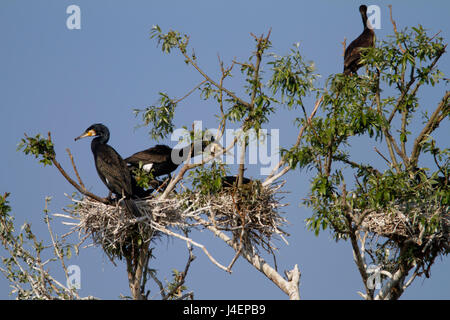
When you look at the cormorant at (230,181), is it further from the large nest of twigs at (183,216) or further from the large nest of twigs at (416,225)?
the large nest of twigs at (416,225)

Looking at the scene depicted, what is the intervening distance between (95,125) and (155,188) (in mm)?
1772

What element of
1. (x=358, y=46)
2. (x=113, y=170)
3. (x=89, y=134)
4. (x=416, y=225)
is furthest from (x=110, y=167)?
(x=358, y=46)

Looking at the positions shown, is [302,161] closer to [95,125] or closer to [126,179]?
[126,179]

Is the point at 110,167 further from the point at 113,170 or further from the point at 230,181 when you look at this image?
the point at 230,181

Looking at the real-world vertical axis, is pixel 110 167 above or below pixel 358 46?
below

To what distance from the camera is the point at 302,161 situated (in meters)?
11.0

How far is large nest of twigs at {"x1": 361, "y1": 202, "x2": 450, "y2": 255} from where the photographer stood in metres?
11.3

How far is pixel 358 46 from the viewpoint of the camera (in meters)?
16.5

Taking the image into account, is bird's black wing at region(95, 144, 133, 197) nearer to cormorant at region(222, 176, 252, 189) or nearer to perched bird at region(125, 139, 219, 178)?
perched bird at region(125, 139, 219, 178)

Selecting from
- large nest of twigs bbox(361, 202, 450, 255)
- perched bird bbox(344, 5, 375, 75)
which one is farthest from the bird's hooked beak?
large nest of twigs bbox(361, 202, 450, 255)

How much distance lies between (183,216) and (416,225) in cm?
398

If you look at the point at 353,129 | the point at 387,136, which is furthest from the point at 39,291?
the point at 387,136

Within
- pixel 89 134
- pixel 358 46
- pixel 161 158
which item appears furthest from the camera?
pixel 358 46
